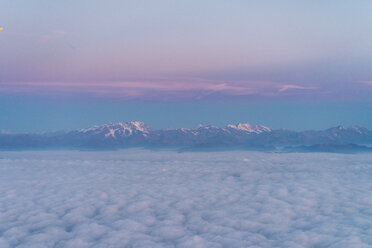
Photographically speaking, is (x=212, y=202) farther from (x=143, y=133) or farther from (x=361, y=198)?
(x=143, y=133)

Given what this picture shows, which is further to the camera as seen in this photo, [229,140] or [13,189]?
[229,140]

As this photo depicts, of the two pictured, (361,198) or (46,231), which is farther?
(361,198)

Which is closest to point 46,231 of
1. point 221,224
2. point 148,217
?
point 148,217

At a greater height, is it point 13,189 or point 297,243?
point 297,243

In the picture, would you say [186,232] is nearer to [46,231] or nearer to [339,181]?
[46,231]

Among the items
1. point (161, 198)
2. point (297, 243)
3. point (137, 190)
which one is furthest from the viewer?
point (137, 190)

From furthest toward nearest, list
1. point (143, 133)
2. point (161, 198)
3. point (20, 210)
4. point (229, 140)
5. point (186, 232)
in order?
point (143, 133), point (229, 140), point (161, 198), point (20, 210), point (186, 232)

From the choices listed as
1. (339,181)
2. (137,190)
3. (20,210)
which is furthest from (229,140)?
(20,210)

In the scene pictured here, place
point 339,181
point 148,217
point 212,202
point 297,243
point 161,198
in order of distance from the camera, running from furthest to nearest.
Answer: point 339,181
point 161,198
point 212,202
point 148,217
point 297,243

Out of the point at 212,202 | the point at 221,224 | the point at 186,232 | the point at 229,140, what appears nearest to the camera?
the point at 186,232
